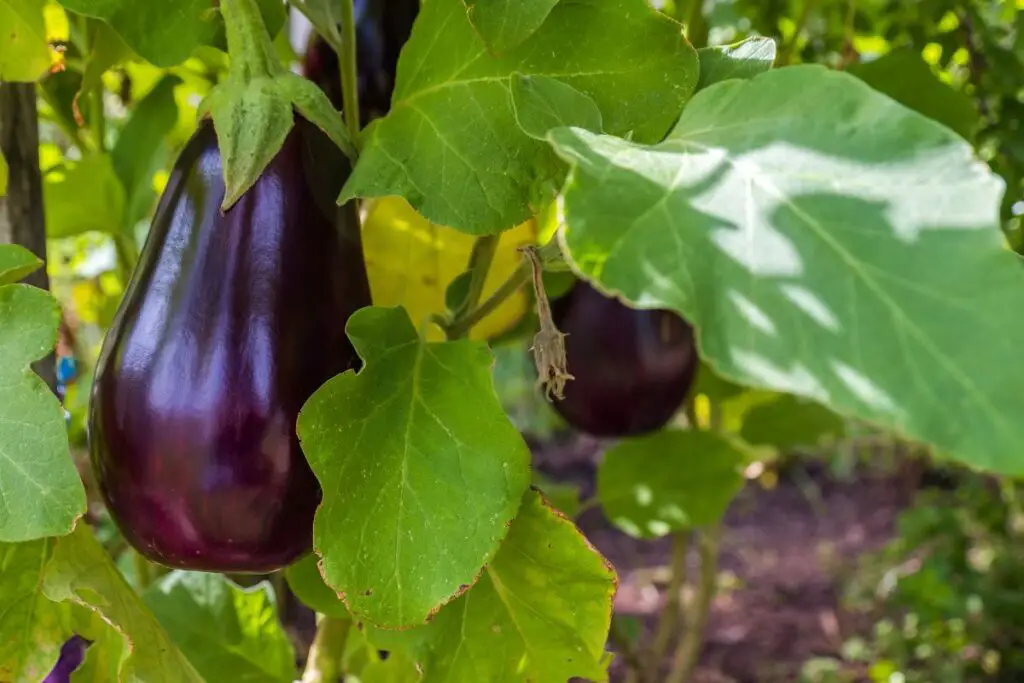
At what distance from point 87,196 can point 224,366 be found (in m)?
0.28

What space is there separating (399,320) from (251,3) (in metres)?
0.11

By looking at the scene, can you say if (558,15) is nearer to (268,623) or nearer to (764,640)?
(268,623)

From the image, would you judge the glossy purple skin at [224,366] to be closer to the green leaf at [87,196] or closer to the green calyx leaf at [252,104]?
the green calyx leaf at [252,104]

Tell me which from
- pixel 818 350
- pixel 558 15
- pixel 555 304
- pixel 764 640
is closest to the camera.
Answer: pixel 818 350

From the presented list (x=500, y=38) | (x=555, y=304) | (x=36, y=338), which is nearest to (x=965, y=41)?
(x=555, y=304)

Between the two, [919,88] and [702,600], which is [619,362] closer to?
[919,88]

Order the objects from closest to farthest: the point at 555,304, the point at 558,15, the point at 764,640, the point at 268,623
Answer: the point at 558,15 < the point at 268,623 < the point at 555,304 < the point at 764,640

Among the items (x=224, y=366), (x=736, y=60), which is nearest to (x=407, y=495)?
(x=224, y=366)

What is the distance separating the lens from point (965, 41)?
0.57 meters

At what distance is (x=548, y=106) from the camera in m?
0.27

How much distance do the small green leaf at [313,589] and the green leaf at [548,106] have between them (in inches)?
9.2

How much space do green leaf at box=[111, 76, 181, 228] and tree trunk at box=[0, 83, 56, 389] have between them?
106 mm

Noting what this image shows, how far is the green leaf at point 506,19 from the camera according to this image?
0.91 ft

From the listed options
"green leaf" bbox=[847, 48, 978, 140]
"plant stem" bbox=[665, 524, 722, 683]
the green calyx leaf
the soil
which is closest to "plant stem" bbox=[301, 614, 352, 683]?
the green calyx leaf
